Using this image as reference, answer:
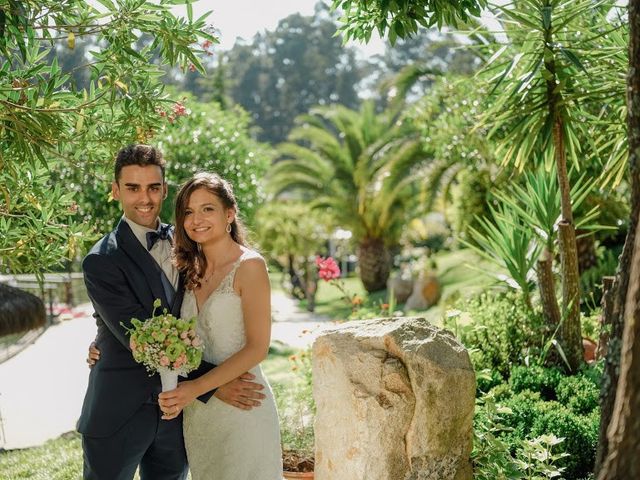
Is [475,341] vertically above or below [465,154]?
below

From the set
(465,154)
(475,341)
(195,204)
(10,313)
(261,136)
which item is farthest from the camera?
(261,136)

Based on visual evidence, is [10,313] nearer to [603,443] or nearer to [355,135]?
[603,443]

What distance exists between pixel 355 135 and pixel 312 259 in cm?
390

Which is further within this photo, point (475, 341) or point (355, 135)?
point (355, 135)

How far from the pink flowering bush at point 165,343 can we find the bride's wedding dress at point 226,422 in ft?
0.90

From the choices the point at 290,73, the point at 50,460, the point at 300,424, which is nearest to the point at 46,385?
the point at 50,460

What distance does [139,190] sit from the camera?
3.56 m

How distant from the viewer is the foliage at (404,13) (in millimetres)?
4062

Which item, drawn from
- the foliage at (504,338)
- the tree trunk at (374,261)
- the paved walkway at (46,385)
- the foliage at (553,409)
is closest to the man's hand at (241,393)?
the foliage at (553,409)

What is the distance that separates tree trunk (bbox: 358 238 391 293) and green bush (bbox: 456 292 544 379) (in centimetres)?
1529

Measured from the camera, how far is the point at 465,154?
39.7ft

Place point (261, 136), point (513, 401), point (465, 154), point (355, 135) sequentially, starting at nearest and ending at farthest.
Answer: point (513, 401) < point (465, 154) < point (355, 135) < point (261, 136)

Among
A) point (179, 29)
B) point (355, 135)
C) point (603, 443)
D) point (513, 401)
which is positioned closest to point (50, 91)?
point (179, 29)

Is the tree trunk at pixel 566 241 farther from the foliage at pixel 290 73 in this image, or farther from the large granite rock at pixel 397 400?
the foliage at pixel 290 73
